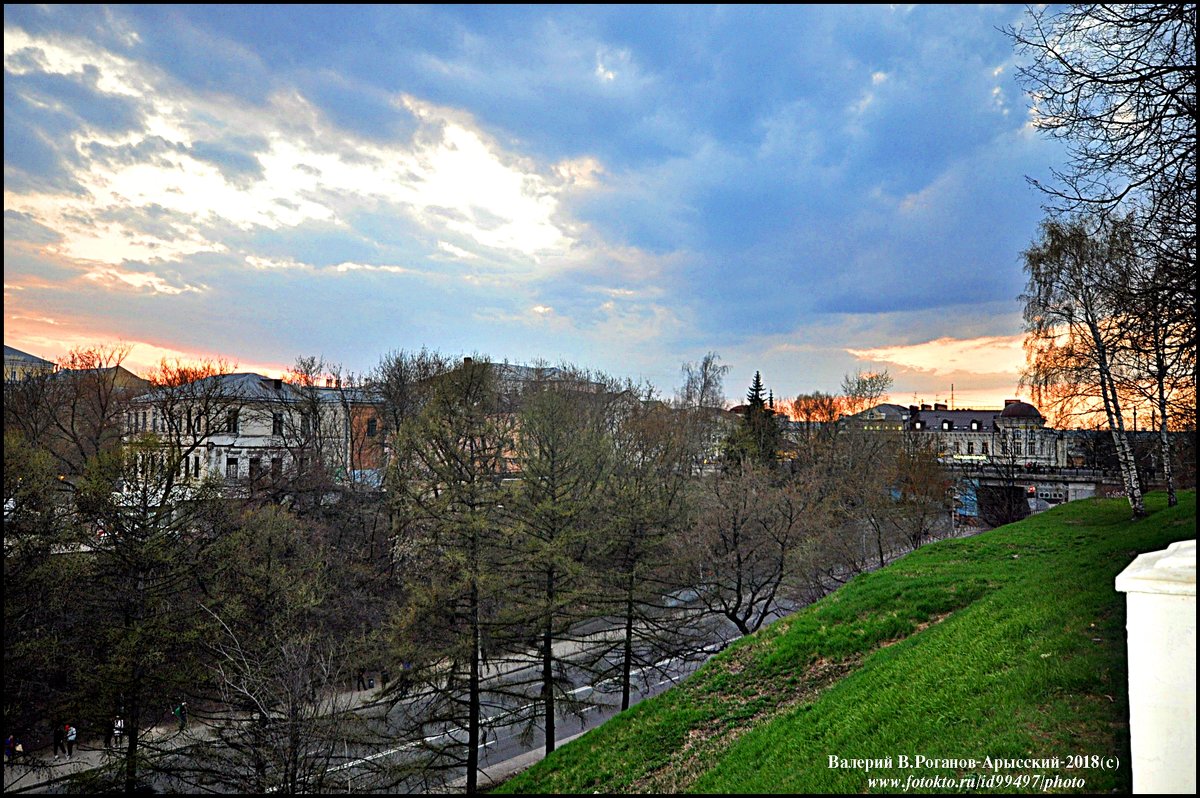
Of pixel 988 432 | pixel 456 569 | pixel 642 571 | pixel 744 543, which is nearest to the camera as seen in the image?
pixel 456 569

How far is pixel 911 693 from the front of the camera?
6.50 meters

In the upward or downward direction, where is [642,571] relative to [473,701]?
upward

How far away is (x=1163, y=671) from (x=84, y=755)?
23754mm

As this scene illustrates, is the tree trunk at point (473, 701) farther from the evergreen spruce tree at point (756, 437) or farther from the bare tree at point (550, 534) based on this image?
the evergreen spruce tree at point (756, 437)

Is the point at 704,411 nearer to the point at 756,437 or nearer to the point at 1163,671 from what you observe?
the point at 756,437

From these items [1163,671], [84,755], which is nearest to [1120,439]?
[1163,671]

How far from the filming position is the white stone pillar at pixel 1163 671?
2887mm

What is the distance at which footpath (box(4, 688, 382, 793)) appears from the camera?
1305cm

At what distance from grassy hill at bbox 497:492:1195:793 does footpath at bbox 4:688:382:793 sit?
7869 millimetres

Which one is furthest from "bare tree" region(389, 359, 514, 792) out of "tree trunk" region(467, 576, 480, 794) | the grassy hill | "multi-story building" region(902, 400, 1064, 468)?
"multi-story building" region(902, 400, 1064, 468)

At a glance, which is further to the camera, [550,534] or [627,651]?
[627,651]

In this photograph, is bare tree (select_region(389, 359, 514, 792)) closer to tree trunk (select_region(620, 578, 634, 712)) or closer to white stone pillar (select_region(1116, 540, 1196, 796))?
tree trunk (select_region(620, 578, 634, 712))

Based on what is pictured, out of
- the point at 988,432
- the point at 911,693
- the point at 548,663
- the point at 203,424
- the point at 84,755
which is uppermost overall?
the point at 203,424

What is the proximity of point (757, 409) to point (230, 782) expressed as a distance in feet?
120
